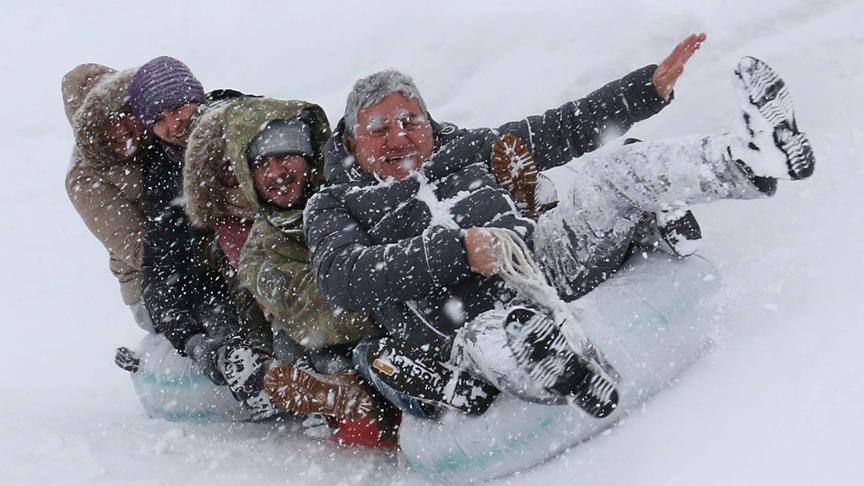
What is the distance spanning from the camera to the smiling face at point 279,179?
268cm

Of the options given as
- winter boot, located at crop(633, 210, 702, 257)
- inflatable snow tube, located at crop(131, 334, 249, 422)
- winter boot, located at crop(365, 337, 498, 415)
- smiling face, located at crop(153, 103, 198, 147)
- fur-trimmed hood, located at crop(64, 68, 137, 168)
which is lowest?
inflatable snow tube, located at crop(131, 334, 249, 422)

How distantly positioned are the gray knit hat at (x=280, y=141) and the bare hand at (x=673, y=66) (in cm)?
102

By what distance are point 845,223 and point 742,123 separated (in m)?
0.74

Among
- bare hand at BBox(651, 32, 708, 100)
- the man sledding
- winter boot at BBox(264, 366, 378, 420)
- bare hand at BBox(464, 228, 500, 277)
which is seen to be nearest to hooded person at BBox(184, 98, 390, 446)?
winter boot at BBox(264, 366, 378, 420)

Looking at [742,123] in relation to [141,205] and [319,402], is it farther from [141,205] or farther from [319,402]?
[141,205]

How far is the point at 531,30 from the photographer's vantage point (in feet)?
16.4

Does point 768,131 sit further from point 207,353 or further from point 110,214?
point 110,214

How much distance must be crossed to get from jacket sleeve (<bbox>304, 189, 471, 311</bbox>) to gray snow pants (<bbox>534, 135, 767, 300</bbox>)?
30 centimetres

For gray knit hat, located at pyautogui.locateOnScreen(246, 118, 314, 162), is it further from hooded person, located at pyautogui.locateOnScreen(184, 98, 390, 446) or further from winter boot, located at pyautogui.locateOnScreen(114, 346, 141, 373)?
winter boot, located at pyautogui.locateOnScreen(114, 346, 141, 373)

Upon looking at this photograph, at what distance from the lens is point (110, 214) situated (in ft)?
10.7

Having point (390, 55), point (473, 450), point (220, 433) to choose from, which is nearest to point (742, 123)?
point (473, 450)

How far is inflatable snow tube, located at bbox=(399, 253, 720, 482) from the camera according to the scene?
6.97ft

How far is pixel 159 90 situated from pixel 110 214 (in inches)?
19.7

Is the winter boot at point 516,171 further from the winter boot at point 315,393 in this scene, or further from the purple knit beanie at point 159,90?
the purple knit beanie at point 159,90
